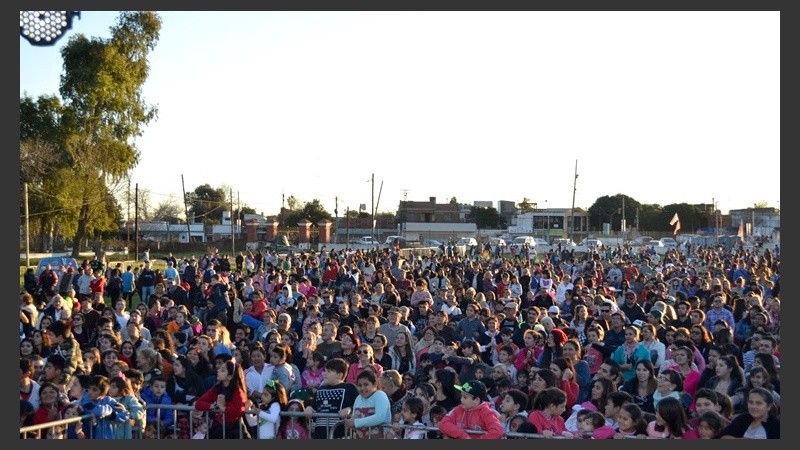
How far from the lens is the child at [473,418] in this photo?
711 cm

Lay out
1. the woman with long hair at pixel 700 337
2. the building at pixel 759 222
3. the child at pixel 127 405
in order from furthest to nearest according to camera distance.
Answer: the building at pixel 759 222, the woman with long hair at pixel 700 337, the child at pixel 127 405

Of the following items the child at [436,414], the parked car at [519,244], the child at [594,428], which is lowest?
the child at [436,414]

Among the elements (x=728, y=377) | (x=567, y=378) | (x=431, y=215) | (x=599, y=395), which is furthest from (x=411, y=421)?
(x=431, y=215)

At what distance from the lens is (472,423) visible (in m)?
7.29

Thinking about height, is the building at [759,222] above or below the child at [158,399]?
above

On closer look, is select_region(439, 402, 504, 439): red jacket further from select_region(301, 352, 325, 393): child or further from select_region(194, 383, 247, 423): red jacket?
select_region(301, 352, 325, 393): child

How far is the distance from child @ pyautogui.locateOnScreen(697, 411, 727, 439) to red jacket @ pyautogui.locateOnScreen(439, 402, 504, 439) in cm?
151

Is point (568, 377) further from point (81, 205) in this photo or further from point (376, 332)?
point (81, 205)

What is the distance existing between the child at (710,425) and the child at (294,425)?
3.38 metres

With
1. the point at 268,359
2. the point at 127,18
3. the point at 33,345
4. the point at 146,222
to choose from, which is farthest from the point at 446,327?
Answer: the point at 146,222

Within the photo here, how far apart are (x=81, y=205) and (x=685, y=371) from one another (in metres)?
40.0

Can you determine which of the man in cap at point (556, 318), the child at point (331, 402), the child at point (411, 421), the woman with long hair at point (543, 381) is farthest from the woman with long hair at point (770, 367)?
the man in cap at point (556, 318)

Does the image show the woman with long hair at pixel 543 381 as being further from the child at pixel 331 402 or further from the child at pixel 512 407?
the child at pixel 331 402

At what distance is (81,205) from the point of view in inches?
1748
